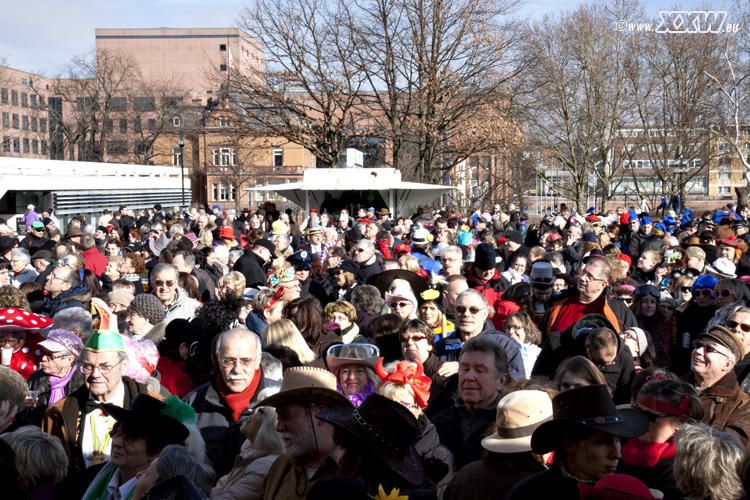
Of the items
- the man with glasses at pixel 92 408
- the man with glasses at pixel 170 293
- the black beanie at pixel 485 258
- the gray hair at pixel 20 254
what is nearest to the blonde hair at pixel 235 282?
the man with glasses at pixel 170 293

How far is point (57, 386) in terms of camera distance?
4582 mm

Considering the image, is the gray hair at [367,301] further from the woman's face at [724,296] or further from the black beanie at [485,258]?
the woman's face at [724,296]

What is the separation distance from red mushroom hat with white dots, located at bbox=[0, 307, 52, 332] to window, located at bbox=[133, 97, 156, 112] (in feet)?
194

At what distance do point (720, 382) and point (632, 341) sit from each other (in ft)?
4.18

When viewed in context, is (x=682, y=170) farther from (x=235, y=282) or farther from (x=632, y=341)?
(x=235, y=282)

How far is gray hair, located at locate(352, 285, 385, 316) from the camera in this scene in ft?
22.1

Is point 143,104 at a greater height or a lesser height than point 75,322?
greater

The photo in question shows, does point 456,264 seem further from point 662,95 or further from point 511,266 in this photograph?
point 662,95

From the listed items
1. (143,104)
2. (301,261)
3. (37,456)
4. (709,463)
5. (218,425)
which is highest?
(143,104)

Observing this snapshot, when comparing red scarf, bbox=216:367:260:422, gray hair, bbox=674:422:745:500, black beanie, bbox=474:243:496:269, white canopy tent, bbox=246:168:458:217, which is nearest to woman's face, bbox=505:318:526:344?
black beanie, bbox=474:243:496:269

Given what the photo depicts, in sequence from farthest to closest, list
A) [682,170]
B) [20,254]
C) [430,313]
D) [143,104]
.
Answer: [143,104] < [682,170] < [20,254] < [430,313]

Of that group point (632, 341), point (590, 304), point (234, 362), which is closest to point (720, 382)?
point (632, 341)

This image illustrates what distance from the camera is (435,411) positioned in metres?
4.45

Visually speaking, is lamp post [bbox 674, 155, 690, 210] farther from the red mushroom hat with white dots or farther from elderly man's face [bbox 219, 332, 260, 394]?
elderly man's face [bbox 219, 332, 260, 394]
